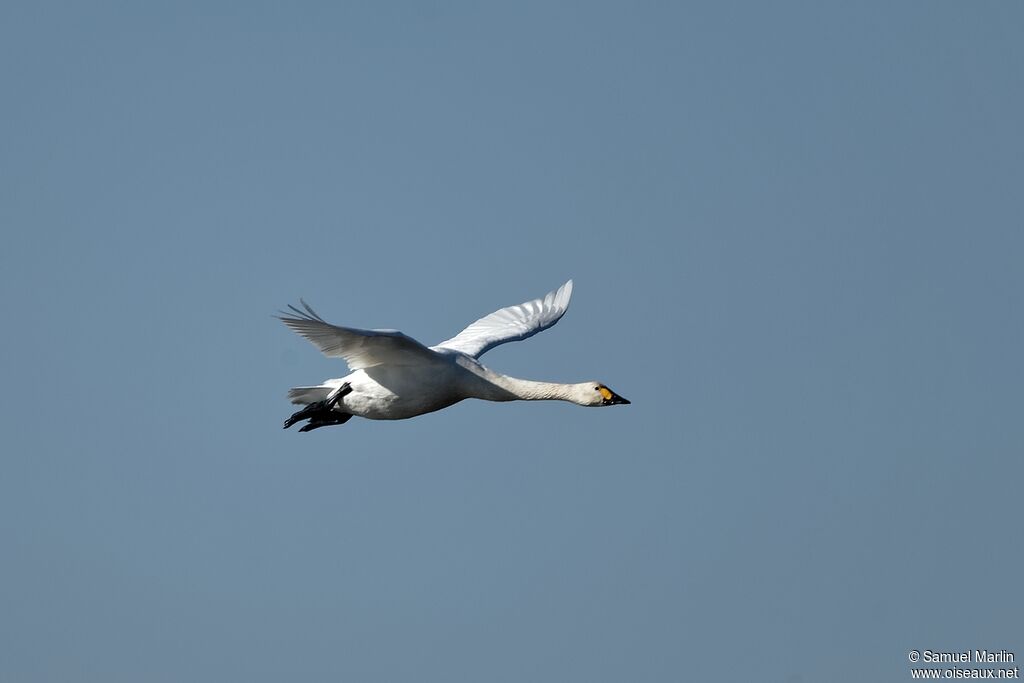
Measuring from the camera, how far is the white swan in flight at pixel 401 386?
2850 cm

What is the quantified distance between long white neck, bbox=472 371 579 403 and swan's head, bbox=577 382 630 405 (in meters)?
0.11

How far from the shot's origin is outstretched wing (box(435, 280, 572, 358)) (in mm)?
34031

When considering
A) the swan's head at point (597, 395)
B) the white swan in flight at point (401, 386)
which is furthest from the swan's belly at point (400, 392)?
the swan's head at point (597, 395)

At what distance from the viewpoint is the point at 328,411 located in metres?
30.5

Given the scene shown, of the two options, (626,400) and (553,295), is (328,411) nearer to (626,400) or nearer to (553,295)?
(626,400)

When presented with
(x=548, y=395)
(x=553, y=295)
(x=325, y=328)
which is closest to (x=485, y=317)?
(x=553, y=295)

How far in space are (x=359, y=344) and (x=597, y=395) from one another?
15.3 feet

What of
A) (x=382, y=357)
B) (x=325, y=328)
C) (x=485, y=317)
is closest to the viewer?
(x=325, y=328)

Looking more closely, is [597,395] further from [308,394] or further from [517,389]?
[308,394]

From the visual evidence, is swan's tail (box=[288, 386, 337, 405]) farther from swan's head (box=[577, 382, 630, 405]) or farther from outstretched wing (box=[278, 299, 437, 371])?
swan's head (box=[577, 382, 630, 405])

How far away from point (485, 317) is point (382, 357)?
7353mm

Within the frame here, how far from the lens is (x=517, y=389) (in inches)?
1201

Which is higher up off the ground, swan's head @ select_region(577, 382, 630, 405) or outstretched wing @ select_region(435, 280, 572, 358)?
outstretched wing @ select_region(435, 280, 572, 358)

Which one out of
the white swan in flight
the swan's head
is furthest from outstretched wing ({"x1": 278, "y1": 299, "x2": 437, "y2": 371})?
the swan's head
